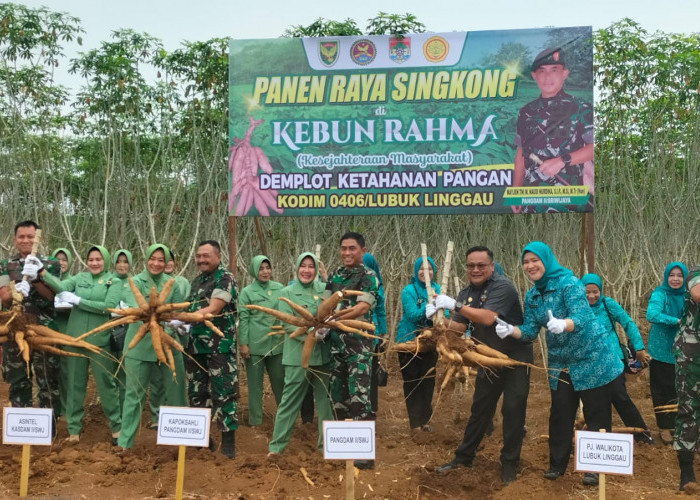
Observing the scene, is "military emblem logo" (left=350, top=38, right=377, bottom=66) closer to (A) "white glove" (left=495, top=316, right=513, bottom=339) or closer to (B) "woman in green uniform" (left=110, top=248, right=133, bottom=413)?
(B) "woman in green uniform" (left=110, top=248, right=133, bottom=413)

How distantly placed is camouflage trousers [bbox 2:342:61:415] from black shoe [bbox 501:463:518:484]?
3.16m

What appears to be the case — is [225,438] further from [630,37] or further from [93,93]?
[630,37]

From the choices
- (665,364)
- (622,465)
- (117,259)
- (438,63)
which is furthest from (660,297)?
(117,259)

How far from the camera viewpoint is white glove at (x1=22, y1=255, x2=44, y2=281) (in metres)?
4.36

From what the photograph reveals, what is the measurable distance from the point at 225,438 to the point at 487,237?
558 centimetres

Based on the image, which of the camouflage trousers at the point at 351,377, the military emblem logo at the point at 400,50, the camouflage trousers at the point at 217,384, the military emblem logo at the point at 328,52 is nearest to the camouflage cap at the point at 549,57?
the military emblem logo at the point at 400,50

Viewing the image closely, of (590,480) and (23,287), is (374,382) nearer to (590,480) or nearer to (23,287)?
(590,480)

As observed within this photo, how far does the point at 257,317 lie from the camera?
17.7 ft

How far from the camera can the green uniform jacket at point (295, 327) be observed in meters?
4.53

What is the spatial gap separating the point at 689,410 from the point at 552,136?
3.01m

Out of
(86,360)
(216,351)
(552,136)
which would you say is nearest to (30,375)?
(86,360)

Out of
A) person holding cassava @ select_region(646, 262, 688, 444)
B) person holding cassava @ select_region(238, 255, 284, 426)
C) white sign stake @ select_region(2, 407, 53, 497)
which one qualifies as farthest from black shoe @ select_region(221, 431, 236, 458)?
person holding cassava @ select_region(646, 262, 688, 444)

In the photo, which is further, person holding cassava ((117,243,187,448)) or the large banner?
the large banner

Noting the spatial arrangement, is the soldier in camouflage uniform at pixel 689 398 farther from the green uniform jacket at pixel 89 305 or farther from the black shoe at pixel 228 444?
the green uniform jacket at pixel 89 305
